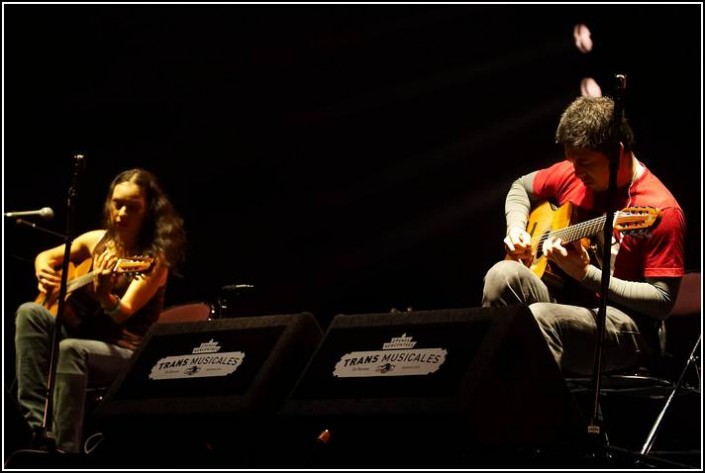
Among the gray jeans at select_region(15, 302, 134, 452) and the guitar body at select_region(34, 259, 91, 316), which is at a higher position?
the guitar body at select_region(34, 259, 91, 316)

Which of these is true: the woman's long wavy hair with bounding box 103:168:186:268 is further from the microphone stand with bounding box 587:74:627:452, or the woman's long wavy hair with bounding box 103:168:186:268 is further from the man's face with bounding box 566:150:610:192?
the microphone stand with bounding box 587:74:627:452

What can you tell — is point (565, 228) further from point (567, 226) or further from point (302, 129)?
point (302, 129)

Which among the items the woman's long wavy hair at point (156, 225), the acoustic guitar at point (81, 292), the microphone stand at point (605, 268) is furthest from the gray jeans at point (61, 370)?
the microphone stand at point (605, 268)

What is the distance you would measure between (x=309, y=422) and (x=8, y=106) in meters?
3.93

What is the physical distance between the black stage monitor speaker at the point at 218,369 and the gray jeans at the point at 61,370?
1.26 meters

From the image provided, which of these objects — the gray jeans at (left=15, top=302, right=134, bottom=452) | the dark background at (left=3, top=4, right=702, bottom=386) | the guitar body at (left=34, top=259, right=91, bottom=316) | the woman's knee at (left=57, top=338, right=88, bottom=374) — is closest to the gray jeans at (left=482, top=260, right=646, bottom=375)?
the dark background at (left=3, top=4, right=702, bottom=386)

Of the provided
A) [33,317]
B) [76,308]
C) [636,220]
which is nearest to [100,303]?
[76,308]

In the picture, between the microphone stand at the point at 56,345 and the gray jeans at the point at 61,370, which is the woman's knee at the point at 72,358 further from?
the microphone stand at the point at 56,345

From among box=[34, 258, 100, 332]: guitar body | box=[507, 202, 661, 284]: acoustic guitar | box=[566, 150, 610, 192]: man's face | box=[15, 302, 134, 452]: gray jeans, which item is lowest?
box=[15, 302, 134, 452]: gray jeans

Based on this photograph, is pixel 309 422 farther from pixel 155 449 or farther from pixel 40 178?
pixel 40 178

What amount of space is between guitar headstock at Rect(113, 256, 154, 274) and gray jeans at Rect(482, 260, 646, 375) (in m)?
2.00

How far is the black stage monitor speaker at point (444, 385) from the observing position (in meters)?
2.22

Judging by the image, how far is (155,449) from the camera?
2.67m

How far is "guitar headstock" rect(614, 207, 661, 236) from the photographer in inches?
115
